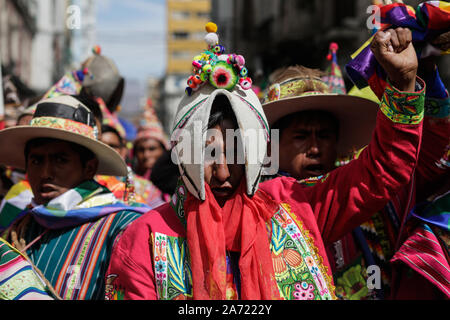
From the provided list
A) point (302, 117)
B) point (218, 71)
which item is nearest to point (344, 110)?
point (302, 117)

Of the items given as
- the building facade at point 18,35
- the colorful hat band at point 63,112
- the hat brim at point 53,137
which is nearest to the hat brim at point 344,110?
the hat brim at point 53,137

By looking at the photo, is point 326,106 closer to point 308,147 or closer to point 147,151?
point 308,147

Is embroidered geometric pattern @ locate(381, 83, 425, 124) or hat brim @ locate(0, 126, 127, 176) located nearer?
embroidered geometric pattern @ locate(381, 83, 425, 124)

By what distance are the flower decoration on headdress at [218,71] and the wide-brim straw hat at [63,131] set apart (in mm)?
1289

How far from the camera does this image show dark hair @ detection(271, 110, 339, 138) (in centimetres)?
300

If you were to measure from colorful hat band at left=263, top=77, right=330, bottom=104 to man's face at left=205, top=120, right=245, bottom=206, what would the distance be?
0.97 m

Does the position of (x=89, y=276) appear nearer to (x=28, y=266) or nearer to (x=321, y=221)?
(x=28, y=266)

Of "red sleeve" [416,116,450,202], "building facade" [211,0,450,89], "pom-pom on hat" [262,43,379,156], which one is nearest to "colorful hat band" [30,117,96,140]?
"pom-pom on hat" [262,43,379,156]

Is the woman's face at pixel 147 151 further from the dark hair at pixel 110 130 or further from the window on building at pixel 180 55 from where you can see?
the window on building at pixel 180 55

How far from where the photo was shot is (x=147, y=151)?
7371 millimetres

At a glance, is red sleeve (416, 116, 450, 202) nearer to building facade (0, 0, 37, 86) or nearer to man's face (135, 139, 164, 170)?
man's face (135, 139, 164, 170)

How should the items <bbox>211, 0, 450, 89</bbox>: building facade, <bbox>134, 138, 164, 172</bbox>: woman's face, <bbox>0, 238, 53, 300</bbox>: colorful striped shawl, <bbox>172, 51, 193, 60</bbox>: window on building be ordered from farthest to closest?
<bbox>172, 51, 193, 60</bbox>: window on building, <bbox>211, 0, 450, 89</bbox>: building facade, <bbox>134, 138, 164, 172</bbox>: woman's face, <bbox>0, 238, 53, 300</bbox>: colorful striped shawl

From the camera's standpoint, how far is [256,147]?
2062 millimetres

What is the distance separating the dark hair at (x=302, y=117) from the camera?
9.85 feet
